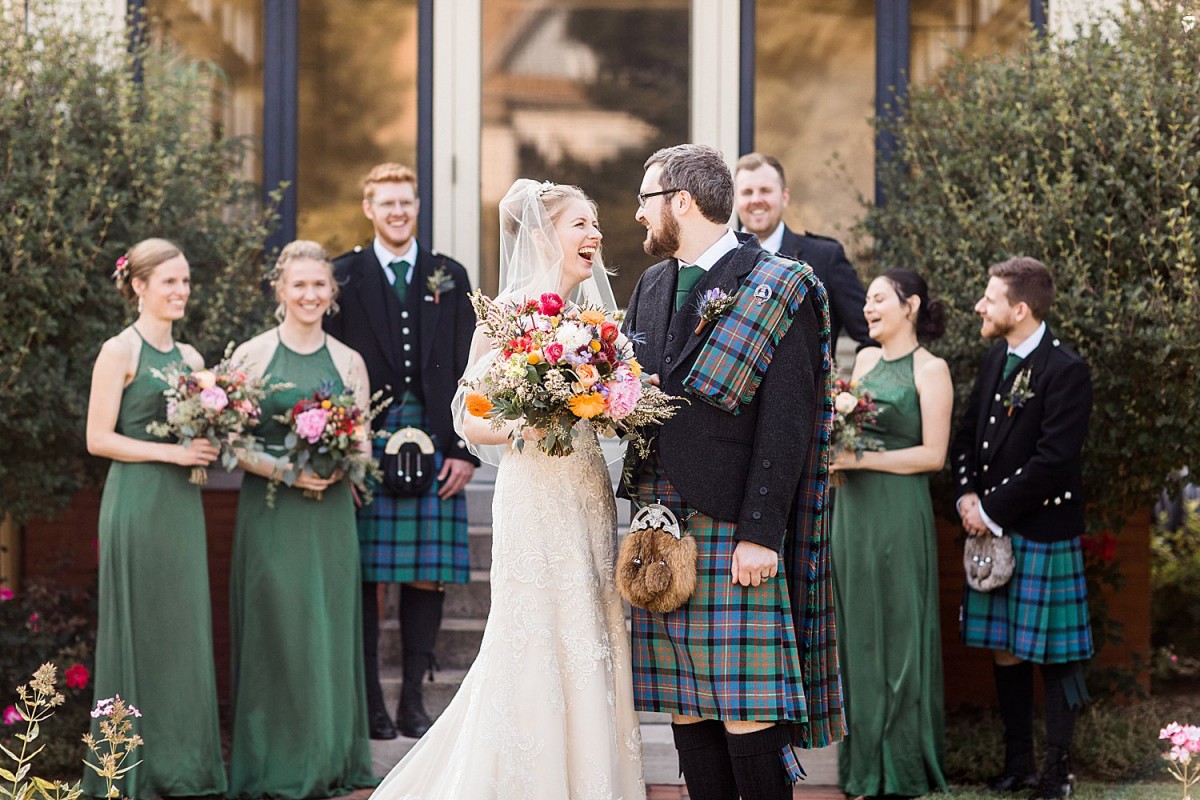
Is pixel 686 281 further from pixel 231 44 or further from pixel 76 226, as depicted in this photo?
pixel 231 44

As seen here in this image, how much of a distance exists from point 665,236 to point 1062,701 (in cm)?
269

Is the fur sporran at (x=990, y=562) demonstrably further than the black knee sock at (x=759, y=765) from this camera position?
Yes

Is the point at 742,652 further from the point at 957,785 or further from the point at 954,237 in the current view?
the point at 954,237

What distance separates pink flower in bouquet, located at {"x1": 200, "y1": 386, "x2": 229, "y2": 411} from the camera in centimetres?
543

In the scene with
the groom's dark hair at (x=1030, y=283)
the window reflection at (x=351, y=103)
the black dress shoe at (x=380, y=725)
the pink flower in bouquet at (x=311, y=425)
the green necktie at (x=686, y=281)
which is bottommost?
the black dress shoe at (x=380, y=725)

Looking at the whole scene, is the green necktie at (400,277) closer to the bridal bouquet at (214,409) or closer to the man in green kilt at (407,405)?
the man in green kilt at (407,405)

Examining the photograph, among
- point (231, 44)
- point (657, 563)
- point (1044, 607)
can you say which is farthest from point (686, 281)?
point (231, 44)

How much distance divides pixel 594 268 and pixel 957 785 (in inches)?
113

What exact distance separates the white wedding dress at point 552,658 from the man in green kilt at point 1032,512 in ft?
6.48

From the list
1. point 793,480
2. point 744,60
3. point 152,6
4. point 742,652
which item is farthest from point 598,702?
point 152,6

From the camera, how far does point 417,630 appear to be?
6.25 meters

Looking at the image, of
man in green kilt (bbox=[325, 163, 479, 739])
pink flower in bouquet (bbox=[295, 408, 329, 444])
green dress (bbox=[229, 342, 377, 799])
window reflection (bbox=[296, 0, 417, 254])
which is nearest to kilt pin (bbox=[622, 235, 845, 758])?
pink flower in bouquet (bbox=[295, 408, 329, 444])

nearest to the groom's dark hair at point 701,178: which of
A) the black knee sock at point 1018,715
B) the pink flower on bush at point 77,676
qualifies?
the black knee sock at point 1018,715

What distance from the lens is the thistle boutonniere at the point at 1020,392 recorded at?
5.63 meters
